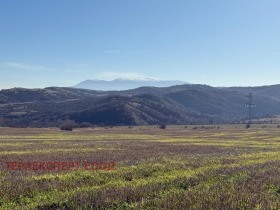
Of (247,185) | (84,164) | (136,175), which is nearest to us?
(247,185)

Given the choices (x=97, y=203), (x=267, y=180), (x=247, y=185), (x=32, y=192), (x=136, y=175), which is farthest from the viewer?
(x=136, y=175)

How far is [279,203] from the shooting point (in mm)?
12586

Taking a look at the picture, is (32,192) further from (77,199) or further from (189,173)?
(189,173)

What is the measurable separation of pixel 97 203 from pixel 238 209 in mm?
4430

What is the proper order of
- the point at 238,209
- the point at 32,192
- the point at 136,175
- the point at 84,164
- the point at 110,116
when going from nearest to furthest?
the point at 238,209, the point at 32,192, the point at 136,175, the point at 84,164, the point at 110,116

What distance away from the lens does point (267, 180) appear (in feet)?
60.1

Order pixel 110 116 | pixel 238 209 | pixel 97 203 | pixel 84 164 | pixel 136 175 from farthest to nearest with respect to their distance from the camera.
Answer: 1. pixel 110 116
2. pixel 84 164
3. pixel 136 175
4. pixel 97 203
5. pixel 238 209

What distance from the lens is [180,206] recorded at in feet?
40.0

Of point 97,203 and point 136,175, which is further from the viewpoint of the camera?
point 136,175

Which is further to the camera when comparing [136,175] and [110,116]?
[110,116]

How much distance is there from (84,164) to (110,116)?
166 meters

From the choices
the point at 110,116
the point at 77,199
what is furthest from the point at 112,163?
the point at 110,116

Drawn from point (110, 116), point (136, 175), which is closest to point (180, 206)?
point (136, 175)

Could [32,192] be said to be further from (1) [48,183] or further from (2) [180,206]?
(2) [180,206]
